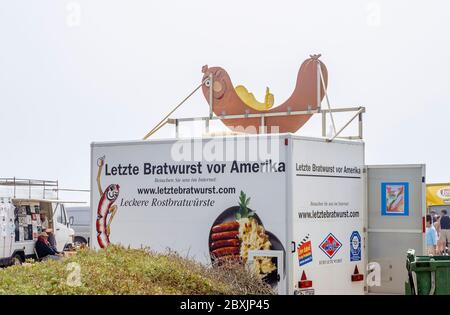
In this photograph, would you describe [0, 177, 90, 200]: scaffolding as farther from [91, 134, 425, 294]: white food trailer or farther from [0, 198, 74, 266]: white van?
[91, 134, 425, 294]: white food trailer

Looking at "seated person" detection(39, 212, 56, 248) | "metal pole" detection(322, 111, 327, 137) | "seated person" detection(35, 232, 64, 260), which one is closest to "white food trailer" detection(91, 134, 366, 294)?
"metal pole" detection(322, 111, 327, 137)

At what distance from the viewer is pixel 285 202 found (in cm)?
1102

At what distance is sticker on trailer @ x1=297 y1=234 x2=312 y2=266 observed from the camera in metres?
11.1

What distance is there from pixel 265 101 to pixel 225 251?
4.09 m

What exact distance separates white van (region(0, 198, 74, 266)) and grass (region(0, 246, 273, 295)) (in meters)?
12.6

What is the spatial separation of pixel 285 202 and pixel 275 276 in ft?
2.89

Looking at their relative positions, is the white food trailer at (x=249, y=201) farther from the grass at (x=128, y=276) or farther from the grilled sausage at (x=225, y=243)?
the grass at (x=128, y=276)

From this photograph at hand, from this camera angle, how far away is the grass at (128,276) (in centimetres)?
876

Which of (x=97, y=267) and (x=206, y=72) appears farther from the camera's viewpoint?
(x=206, y=72)

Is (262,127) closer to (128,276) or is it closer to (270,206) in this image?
(270,206)

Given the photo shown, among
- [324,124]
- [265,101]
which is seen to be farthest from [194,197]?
[265,101]

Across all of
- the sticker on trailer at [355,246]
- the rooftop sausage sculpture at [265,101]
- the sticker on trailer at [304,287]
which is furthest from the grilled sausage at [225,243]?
the rooftop sausage sculpture at [265,101]
